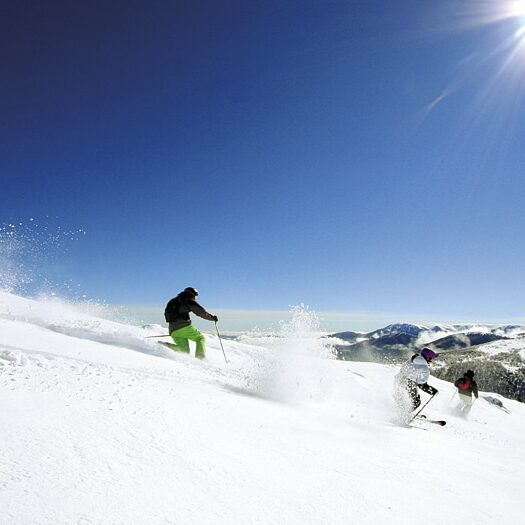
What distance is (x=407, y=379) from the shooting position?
1270 cm

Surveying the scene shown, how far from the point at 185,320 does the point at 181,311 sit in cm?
37

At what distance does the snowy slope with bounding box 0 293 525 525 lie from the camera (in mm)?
2863

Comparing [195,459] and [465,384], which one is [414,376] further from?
[465,384]

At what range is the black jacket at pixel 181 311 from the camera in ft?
45.7

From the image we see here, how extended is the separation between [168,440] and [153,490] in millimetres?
1091

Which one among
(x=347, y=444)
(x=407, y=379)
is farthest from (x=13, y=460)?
(x=407, y=379)

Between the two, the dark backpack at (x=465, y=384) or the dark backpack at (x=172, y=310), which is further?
the dark backpack at (x=465, y=384)

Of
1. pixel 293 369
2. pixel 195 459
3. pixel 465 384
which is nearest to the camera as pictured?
pixel 195 459

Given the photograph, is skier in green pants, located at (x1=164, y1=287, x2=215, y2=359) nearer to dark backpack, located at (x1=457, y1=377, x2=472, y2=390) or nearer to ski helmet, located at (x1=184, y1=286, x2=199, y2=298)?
ski helmet, located at (x1=184, y1=286, x2=199, y2=298)

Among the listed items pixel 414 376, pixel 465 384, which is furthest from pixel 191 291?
pixel 465 384

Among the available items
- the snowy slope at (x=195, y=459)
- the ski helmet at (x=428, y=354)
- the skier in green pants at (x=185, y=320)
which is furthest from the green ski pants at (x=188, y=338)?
the ski helmet at (x=428, y=354)

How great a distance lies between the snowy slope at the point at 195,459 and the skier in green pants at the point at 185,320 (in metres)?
5.08

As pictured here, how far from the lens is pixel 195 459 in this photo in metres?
3.81

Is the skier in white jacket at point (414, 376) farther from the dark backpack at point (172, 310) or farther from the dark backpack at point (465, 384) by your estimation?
the dark backpack at point (465, 384)
